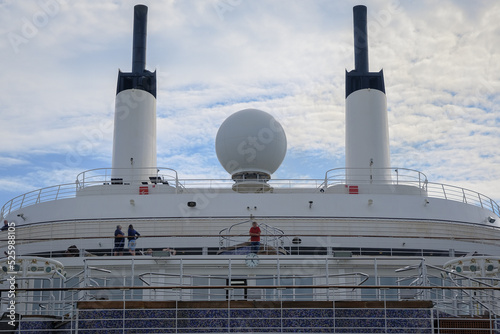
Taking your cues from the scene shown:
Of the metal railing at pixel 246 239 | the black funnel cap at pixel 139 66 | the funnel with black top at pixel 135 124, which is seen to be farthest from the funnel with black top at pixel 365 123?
the black funnel cap at pixel 139 66

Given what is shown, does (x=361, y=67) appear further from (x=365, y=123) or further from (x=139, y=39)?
(x=139, y=39)

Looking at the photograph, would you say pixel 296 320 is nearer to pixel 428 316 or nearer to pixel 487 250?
pixel 428 316

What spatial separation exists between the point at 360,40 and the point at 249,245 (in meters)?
14.8

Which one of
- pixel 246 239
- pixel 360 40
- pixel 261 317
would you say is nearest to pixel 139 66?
pixel 360 40

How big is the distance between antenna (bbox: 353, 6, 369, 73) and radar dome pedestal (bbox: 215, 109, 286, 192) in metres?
5.80

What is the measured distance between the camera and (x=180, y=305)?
14.5m

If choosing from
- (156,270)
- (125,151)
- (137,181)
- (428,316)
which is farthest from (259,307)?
(125,151)

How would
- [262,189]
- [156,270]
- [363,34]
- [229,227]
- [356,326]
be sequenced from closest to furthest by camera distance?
[356,326], [156,270], [229,227], [262,189], [363,34]

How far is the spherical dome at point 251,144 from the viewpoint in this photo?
2739cm

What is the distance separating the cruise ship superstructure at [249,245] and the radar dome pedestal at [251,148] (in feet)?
0.16

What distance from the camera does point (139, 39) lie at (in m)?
32.7

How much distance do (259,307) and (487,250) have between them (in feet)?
41.0

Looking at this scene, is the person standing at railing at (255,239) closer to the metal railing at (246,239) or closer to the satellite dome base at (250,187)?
the metal railing at (246,239)

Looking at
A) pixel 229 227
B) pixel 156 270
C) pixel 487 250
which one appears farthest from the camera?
pixel 487 250
